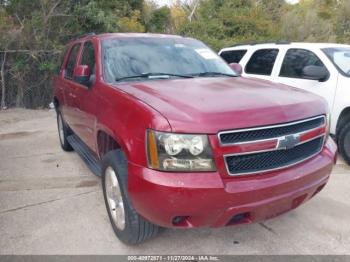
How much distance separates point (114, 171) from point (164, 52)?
5.48 ft

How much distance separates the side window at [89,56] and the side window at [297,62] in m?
3.61

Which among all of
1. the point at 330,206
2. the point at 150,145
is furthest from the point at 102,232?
the point at 330,206

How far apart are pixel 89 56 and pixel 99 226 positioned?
6.67 ft

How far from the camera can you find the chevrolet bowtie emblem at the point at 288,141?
9.27 feet

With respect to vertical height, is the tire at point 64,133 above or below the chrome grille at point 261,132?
below

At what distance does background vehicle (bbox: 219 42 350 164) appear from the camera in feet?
18.7

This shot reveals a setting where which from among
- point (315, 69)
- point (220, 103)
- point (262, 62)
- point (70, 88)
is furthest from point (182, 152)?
point (262, 62)

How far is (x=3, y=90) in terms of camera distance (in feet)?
35.8

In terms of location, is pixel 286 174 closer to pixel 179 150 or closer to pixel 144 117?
pixel 179 150

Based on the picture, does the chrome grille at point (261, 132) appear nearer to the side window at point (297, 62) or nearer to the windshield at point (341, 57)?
the windshield at point (341, 57)

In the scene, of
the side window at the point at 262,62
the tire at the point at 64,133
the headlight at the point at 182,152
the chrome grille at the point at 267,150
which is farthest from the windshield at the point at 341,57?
the tire at the point at 64,133

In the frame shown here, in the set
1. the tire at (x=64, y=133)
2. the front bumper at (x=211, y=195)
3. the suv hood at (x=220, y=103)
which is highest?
the suv hood at (x=220, y=103)

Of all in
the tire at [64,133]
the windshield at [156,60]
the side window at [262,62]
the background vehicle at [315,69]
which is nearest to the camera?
the windshield at [156,60]

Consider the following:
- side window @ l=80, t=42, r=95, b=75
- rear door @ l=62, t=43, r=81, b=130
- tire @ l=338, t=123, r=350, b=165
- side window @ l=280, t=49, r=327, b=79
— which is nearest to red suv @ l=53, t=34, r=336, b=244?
side window @ l=80, t=42, r=95, b=75
